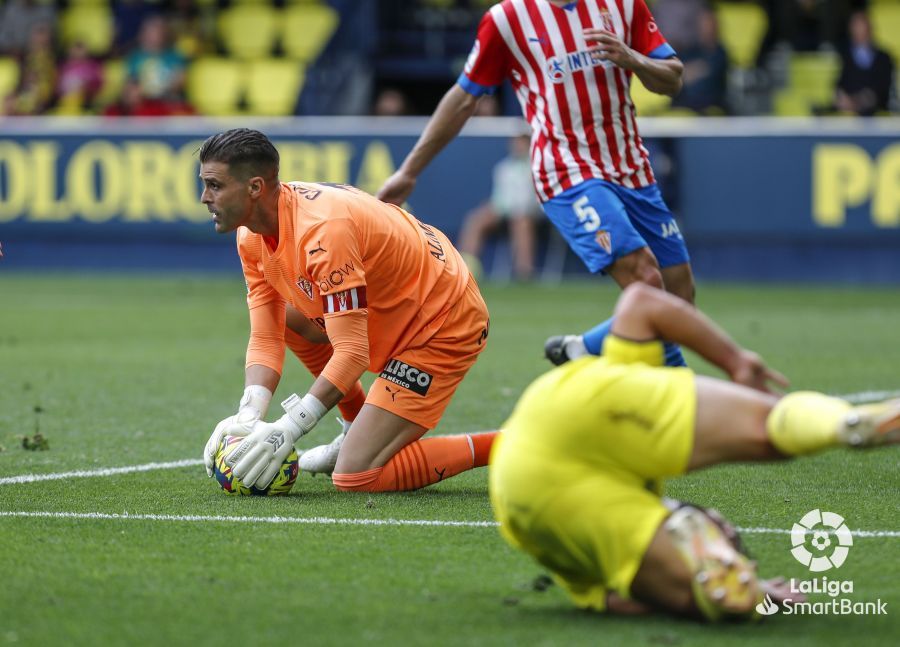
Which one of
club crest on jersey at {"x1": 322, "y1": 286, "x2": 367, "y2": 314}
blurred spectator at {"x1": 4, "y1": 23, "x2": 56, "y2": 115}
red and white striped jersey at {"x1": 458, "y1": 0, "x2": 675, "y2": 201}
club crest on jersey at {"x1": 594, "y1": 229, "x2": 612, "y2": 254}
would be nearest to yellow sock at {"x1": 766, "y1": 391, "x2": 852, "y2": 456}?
club crest on jersey at {"x1": 322, "y1": 286, "x2": 367, "y2": 314}

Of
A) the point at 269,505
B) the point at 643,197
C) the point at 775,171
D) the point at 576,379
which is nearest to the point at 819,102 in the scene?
the point at 775,171

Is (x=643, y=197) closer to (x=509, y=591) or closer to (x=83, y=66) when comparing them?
(x=509, y=591)

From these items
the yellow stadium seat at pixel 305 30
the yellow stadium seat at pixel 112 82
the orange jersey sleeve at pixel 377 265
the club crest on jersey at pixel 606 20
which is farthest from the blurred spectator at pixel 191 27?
the orange jersey sleeve at pixel 377 265

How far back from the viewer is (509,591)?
14.9 feet

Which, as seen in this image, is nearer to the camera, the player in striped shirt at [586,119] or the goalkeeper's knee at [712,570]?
the goalkeeper's knee at [712,570]

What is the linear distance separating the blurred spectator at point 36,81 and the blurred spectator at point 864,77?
10.6 meters

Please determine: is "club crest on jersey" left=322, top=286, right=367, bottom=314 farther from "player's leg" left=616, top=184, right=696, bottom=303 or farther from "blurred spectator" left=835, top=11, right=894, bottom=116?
"blurred spectator" left=835, top=11, right=894, bottom=116

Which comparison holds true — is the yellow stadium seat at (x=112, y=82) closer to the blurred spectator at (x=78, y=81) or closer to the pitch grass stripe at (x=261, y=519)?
the blurred spectator at (x=78, y=81)

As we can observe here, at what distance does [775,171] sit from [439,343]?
12603mm

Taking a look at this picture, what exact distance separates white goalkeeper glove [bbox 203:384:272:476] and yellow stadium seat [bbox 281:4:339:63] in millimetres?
16924

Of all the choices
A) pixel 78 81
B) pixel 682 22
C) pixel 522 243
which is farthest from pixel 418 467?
pixel 78 81

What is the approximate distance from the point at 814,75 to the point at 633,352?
701 inches

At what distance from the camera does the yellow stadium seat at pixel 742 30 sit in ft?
70.1

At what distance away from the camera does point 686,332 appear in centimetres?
420
